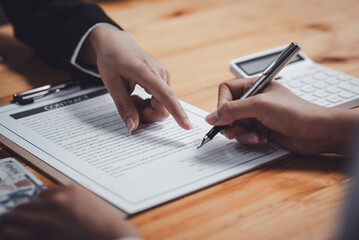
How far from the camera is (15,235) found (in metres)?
0.42

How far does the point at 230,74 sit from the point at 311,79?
0.57 feet

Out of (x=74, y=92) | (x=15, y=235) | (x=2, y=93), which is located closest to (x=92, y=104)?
(x=74, y=92)

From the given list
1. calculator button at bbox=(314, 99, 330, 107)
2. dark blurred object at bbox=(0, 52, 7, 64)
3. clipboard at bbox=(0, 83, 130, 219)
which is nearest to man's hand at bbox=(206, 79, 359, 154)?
calculator button at bbox=(314, 99, 330, 107)

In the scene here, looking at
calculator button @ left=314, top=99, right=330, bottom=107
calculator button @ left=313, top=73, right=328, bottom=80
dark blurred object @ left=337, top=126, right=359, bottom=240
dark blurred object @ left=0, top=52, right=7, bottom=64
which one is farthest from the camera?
dark blurred object @ left=0, top=52, right=7, bottom=64

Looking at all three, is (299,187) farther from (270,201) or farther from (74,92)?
(74,92)

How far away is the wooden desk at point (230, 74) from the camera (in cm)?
47

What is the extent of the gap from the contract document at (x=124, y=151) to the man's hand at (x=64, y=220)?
2.3 inches

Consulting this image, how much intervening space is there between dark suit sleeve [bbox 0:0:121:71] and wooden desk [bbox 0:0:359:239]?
5 centimetres

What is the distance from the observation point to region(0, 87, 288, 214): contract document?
0.52m

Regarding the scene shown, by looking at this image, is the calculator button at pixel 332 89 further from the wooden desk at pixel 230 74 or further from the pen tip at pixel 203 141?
the pen tip at pixel 203 141

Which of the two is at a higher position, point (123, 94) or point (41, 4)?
point (41, 4)

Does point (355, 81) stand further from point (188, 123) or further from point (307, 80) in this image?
point (188, 123)

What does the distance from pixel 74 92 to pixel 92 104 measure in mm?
75

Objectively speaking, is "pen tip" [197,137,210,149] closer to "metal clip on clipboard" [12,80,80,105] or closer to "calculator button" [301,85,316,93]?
"calculator button" [301,85,316,93]
